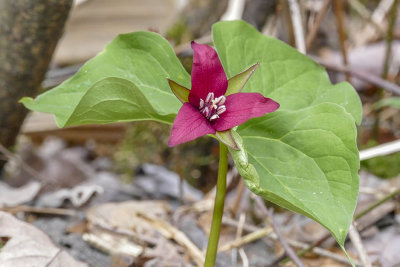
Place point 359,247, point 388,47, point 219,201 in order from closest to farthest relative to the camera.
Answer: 1. point 219,201
2. point 359,247
3. point 388,47

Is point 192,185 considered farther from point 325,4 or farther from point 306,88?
point 306,88

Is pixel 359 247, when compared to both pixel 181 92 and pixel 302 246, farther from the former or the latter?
pixel 181 92

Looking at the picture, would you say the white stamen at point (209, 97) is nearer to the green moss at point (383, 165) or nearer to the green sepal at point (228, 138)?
the green sepal at point (228, 138)

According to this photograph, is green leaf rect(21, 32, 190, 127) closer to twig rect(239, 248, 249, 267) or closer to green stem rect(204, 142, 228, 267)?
Result: green stem rect(204, 142, 228, 267)

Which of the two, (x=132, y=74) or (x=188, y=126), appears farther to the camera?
(x=132, y=74)

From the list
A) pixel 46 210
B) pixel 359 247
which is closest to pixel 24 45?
pixel 46 210

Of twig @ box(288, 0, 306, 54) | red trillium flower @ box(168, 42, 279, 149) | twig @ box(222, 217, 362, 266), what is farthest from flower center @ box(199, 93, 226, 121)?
twig @ box(288, 0, 306, 54)
